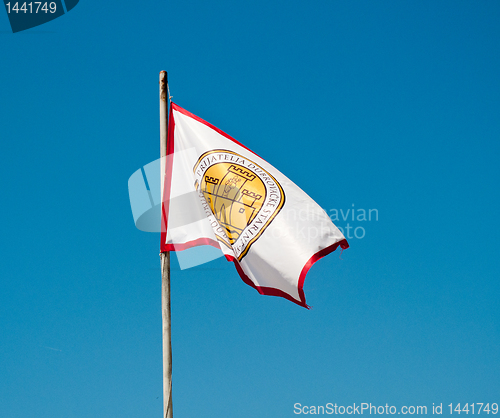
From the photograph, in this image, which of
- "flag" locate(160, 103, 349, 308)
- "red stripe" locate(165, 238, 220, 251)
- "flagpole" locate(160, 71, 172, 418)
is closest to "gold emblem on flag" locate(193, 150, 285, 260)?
"flag" locate(160, 103, 349, 308)

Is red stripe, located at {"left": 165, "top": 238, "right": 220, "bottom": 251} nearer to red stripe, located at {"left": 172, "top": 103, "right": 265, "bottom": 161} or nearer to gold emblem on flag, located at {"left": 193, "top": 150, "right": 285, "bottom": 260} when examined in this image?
gold emblem on flag, located at {"left": 193, "top": 150, "right": 285, "bottom": 260}

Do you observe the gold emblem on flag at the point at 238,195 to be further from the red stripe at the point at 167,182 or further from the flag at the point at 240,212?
the red stripe at the point at 167,182

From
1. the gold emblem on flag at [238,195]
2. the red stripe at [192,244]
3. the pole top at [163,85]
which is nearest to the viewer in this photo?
the red stripe at [192,244]

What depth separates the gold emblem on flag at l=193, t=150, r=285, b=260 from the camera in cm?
1495

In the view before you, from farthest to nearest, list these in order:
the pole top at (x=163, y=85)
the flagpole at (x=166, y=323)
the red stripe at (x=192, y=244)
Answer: the pole top at (x=163, y=85), the red stripe at (x=192, y=244), the flagpole at (x=166, y=323)

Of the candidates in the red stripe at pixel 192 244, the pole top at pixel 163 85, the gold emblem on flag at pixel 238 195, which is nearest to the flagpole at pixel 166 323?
the red stripe at pixel 192 244

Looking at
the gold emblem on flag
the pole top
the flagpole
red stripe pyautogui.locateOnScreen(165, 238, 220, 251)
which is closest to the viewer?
the flagpole

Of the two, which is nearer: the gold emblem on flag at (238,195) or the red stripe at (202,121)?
the gold emblem on flag at (238,195)

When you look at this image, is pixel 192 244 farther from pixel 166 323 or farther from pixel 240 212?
pixel 166 323

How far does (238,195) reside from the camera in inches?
601

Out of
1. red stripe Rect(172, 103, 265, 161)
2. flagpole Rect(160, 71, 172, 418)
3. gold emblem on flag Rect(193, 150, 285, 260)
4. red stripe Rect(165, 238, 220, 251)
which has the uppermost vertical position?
red stripe Rect(172, 103, 265, 161)

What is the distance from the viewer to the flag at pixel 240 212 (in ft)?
48.6

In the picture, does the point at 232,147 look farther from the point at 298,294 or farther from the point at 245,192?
the point at 298,294

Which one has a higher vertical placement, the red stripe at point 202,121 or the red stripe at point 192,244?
the red stripe at point 202,121
